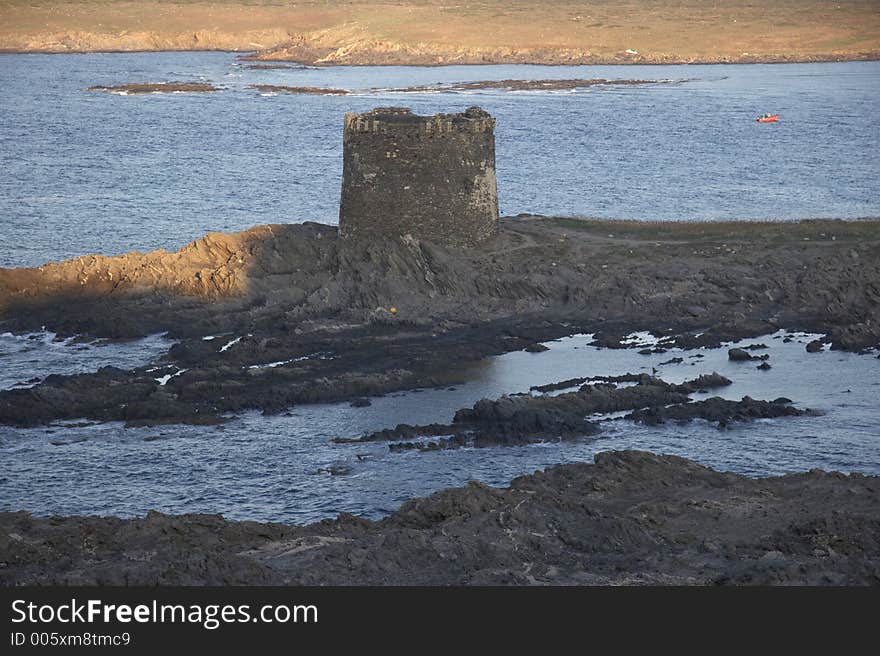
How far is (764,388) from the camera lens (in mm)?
31250

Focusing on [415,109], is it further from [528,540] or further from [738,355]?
[528,540]

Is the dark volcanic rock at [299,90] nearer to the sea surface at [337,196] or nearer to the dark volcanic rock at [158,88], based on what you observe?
the sea surface at [337,196]

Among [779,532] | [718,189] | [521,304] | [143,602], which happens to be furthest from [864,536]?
[718,189]

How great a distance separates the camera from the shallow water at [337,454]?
25.6m

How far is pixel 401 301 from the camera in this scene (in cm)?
3591

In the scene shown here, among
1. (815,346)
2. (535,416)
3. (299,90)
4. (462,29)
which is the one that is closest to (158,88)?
(299,90)

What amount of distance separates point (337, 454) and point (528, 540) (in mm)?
7424

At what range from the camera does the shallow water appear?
2559cm

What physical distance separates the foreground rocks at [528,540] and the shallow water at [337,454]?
252cm

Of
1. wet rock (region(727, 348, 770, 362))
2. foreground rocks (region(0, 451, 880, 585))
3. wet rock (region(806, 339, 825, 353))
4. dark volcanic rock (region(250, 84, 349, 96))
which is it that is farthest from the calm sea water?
foreground rocks (region(0, 451, 880, 585))

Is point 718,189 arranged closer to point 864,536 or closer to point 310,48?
point 864,536

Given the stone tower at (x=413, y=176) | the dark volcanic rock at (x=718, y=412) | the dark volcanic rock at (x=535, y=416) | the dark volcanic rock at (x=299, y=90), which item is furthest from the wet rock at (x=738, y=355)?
the dark volcanic rock at (x=299, y=90)

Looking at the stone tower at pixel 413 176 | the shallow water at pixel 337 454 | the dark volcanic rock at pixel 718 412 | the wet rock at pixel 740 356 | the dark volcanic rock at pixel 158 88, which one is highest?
the stone tower at pixel 413 176

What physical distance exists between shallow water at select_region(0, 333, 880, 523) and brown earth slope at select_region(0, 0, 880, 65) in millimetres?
91740
